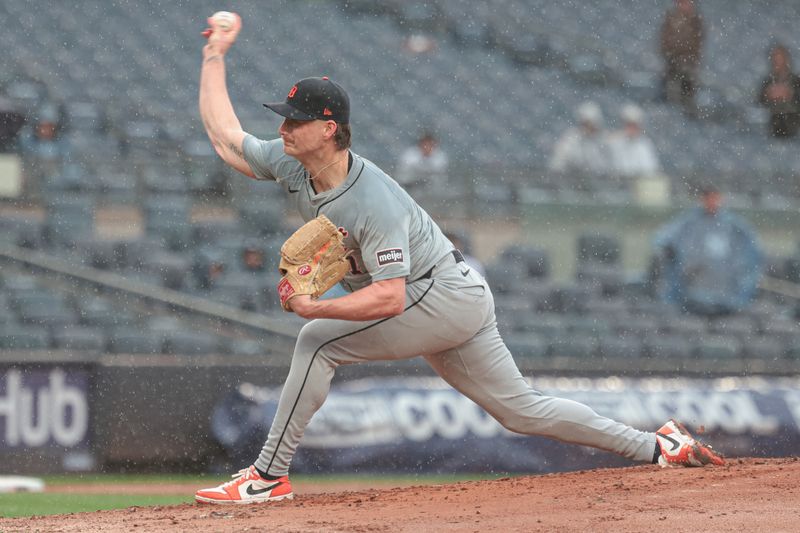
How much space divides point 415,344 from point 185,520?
1.08 metres

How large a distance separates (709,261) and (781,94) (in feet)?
13.8

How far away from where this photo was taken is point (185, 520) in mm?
4723

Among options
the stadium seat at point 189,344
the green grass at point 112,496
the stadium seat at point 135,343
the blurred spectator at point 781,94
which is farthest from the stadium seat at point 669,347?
the blurred spectator at point 781,94

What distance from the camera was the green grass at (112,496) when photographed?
23.1ft

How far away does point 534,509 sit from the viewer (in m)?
4.75

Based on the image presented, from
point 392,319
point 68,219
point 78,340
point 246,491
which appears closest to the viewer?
point 392,319

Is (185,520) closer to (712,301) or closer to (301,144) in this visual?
(301,144)

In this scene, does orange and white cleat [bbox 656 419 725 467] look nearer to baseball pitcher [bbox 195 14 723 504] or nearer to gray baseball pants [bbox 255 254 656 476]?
baseball pitcher [bbox 195 14 723 504]

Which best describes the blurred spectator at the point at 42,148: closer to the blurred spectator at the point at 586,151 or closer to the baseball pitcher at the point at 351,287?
the blurred spectator at the point at 586,151

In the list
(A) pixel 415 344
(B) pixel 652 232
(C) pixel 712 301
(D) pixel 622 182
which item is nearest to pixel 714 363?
(C) pixel 712 301

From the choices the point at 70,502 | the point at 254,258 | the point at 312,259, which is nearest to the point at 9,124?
the point at 254,258

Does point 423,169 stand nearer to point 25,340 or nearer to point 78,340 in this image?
point 78,340

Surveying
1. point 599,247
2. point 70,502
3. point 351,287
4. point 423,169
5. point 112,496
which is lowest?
point 112,496

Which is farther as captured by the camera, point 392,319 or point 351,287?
point 351,287
